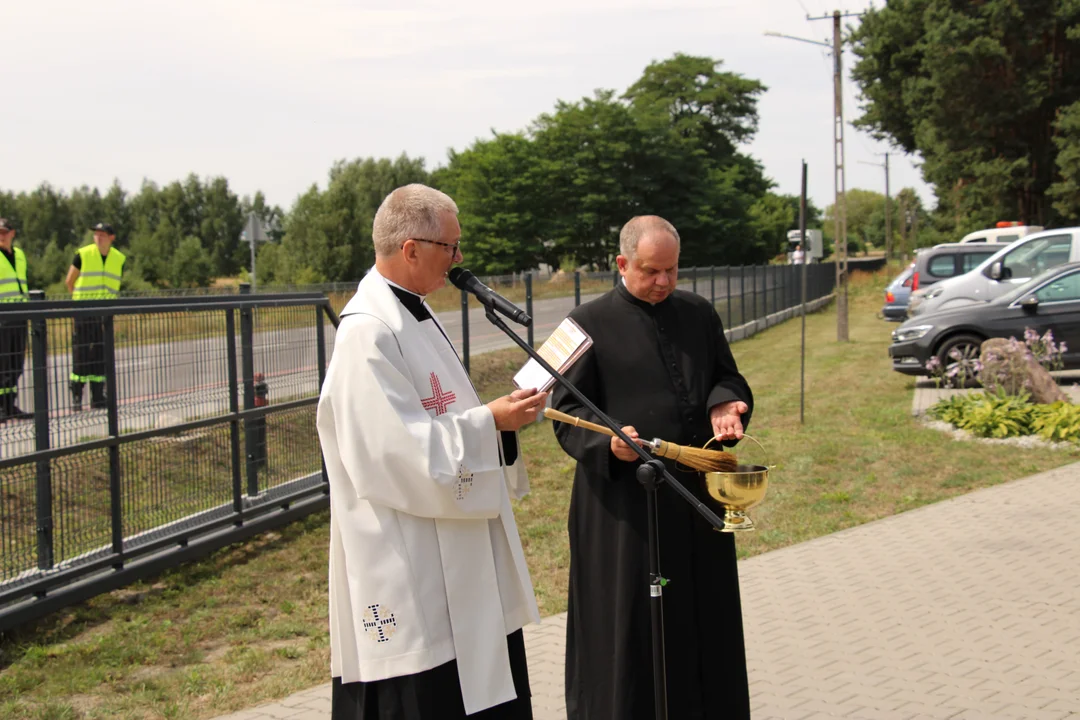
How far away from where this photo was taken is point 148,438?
6.88 meters

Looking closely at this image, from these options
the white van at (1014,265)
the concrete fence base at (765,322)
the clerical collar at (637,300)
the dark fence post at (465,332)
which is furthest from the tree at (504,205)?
the clerical collar at (637,300)

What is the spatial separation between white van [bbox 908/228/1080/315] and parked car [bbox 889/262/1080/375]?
273cm

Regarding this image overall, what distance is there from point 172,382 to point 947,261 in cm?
2078

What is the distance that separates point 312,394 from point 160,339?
204cm

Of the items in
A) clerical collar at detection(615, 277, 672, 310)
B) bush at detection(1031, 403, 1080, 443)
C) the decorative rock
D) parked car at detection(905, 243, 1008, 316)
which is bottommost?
bush at detection(1031, 403, 1080, 443)

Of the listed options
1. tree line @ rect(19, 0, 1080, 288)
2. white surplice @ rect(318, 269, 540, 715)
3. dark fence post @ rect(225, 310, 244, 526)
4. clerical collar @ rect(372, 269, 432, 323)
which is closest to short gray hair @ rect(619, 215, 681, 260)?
clerical collar @ rect(372, 269, 432, 323)

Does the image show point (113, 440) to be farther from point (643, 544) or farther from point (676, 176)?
point (676, 176)

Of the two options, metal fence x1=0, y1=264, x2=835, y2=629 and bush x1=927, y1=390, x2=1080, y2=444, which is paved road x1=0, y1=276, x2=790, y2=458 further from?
bush x1=927, y1=390, x2=1080, y2=444

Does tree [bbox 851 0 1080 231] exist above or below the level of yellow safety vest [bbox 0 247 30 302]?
above

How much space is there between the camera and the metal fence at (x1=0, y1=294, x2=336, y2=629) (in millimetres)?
5941

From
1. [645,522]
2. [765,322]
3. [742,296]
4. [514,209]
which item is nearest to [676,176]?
[514,209]

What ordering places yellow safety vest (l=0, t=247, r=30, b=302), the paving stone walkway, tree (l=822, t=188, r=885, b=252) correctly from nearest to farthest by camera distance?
the paving stone walkway
yellow safety vest (l=0, t=247, r=30, b=302)
tree (l=822, t=188, r=885, b=252)

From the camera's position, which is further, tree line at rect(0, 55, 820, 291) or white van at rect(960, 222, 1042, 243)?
tree line at rect(0, 55, 820, 291)

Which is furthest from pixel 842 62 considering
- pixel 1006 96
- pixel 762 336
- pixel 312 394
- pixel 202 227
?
pixel 202 227
